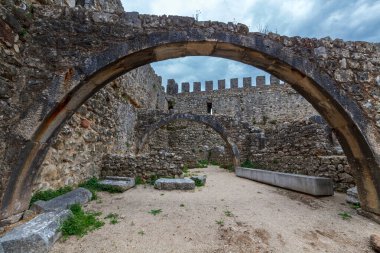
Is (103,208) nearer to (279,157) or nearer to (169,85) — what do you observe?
(279,157)

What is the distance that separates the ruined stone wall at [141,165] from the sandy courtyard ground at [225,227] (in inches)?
67.3

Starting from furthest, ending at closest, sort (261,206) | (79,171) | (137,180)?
(137,180) → (79,171) → (261,206)

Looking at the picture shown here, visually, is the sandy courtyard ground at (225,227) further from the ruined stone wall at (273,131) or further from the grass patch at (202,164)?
the grass patch at (202,164)

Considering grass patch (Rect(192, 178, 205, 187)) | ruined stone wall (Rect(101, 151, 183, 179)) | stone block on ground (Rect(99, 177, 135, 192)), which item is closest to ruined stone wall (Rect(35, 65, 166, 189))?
ruined stone wall (Rect(101, 151, 183, 179))

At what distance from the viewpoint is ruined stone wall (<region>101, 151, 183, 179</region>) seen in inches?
258

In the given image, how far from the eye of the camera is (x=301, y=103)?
61.0 feet

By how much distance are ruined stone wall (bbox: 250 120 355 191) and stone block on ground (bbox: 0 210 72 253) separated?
5834 mm

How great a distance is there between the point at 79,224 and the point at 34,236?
73 centimetres

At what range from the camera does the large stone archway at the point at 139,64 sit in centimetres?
267

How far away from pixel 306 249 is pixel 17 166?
11.6 feet

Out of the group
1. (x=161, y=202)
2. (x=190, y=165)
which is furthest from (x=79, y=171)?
(x=190, y=165)

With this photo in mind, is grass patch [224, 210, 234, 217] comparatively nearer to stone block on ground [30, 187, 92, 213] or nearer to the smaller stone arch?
stone block on ground [30, 187, 92, 213]

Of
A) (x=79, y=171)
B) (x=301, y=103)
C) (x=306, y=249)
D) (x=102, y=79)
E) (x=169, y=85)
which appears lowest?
(x=306, y=249)

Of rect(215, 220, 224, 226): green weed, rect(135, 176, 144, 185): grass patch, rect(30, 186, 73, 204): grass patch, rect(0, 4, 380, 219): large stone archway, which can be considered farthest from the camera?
rect(135, 176, 144, 185): grass patch
